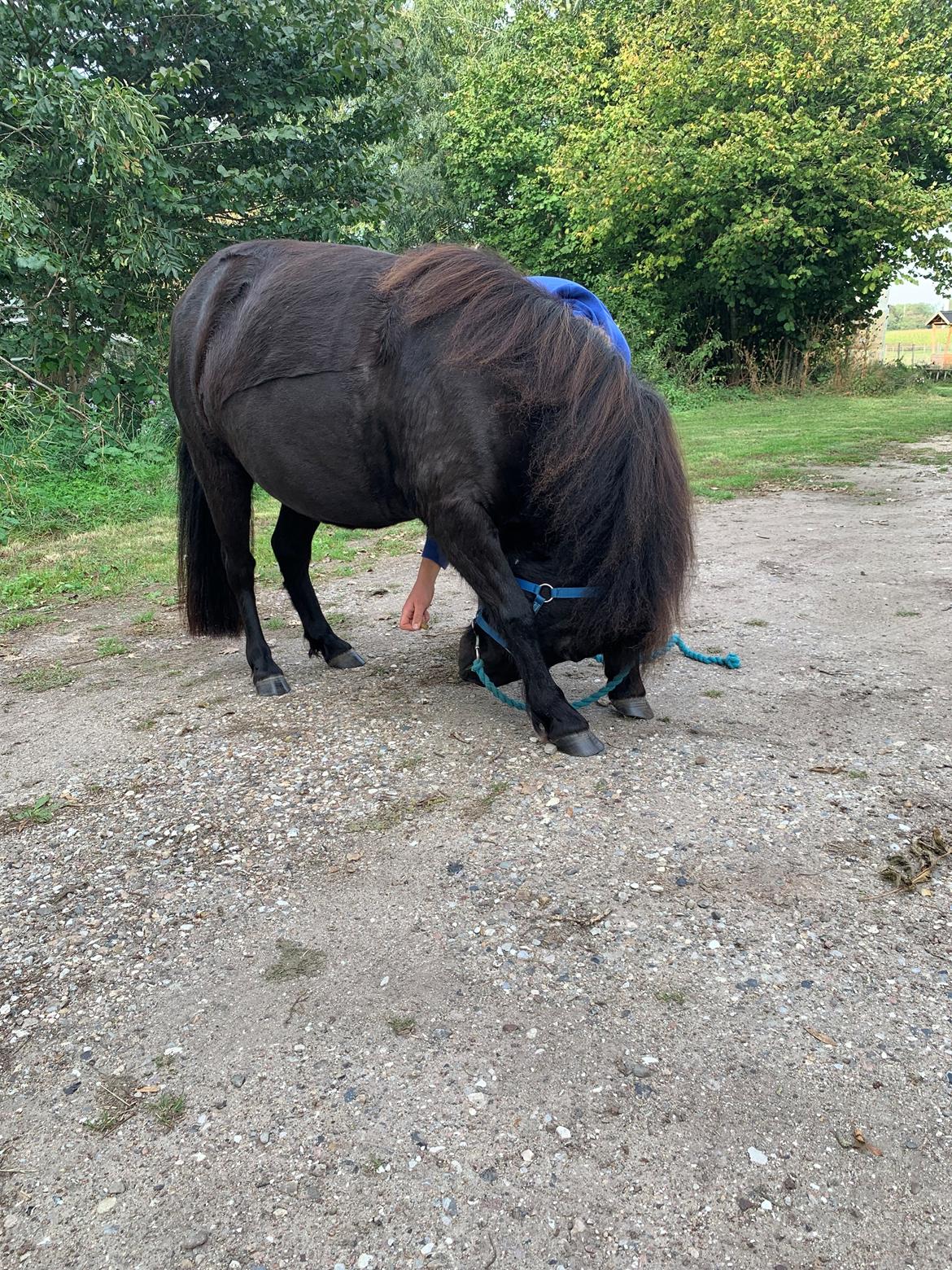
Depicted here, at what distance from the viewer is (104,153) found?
24.2 ft

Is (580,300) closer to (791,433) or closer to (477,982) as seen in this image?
(477,982)

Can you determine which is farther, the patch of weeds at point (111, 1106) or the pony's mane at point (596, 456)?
the pony's mane at point (596, 456)

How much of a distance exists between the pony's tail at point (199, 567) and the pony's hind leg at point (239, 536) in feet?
0.64

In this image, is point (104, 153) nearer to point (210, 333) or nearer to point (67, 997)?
point (210, 333)

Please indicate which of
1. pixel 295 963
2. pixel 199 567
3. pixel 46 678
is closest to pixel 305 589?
pixel 199 567

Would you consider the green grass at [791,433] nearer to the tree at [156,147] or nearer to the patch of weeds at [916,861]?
the tree at [156,147]

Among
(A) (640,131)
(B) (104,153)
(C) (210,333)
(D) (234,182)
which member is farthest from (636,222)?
(C) (210,333)

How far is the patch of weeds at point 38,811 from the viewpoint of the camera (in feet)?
9.73

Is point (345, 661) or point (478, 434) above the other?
point (478, 434)

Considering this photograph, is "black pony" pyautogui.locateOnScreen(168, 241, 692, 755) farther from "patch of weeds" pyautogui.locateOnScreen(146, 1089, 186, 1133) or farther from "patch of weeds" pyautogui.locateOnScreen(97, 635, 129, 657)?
"patch of weeds" pyautogui.locateOnScreen(146, 1089, 186, 1133)

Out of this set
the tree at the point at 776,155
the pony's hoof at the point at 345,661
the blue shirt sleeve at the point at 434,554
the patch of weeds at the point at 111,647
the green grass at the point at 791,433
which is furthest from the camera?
the tree at the point at 776,155

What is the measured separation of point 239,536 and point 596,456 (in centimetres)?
192

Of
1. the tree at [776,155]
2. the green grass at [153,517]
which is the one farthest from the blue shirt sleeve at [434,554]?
the tree at [776,155]

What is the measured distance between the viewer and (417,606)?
4.03m
